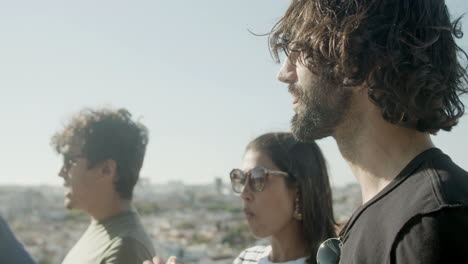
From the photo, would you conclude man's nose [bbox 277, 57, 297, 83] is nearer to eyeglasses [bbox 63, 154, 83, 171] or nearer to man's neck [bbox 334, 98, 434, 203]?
man's neck [bbox 334, 98, 434, 203]

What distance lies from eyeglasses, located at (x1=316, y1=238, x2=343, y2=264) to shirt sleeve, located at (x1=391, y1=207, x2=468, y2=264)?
47cm

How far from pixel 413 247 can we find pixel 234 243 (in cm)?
899

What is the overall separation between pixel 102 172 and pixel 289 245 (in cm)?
153

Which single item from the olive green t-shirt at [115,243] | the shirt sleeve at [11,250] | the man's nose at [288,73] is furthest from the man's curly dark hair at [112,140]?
the man's nose at [288,73]

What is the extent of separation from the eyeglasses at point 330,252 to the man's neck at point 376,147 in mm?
195

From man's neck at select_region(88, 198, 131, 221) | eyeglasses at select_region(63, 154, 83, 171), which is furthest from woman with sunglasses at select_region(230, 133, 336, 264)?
eyeglasses at select_region(63, 154, 83, 171)

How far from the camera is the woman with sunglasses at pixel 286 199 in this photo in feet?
9.29

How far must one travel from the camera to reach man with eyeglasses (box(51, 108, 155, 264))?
3.16 metres

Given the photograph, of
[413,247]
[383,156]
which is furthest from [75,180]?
[413,247]

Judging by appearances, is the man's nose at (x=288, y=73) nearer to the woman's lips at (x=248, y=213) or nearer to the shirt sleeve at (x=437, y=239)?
the shirt sleeve at (x=437, y=239)

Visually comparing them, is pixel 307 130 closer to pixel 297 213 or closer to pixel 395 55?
pixel 395 55

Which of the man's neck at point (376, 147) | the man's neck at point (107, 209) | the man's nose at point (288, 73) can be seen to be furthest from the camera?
the man's neck at point (107, 209)

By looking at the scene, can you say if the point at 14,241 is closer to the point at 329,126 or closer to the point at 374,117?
the point at 329,126

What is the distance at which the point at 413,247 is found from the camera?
3.83ft
